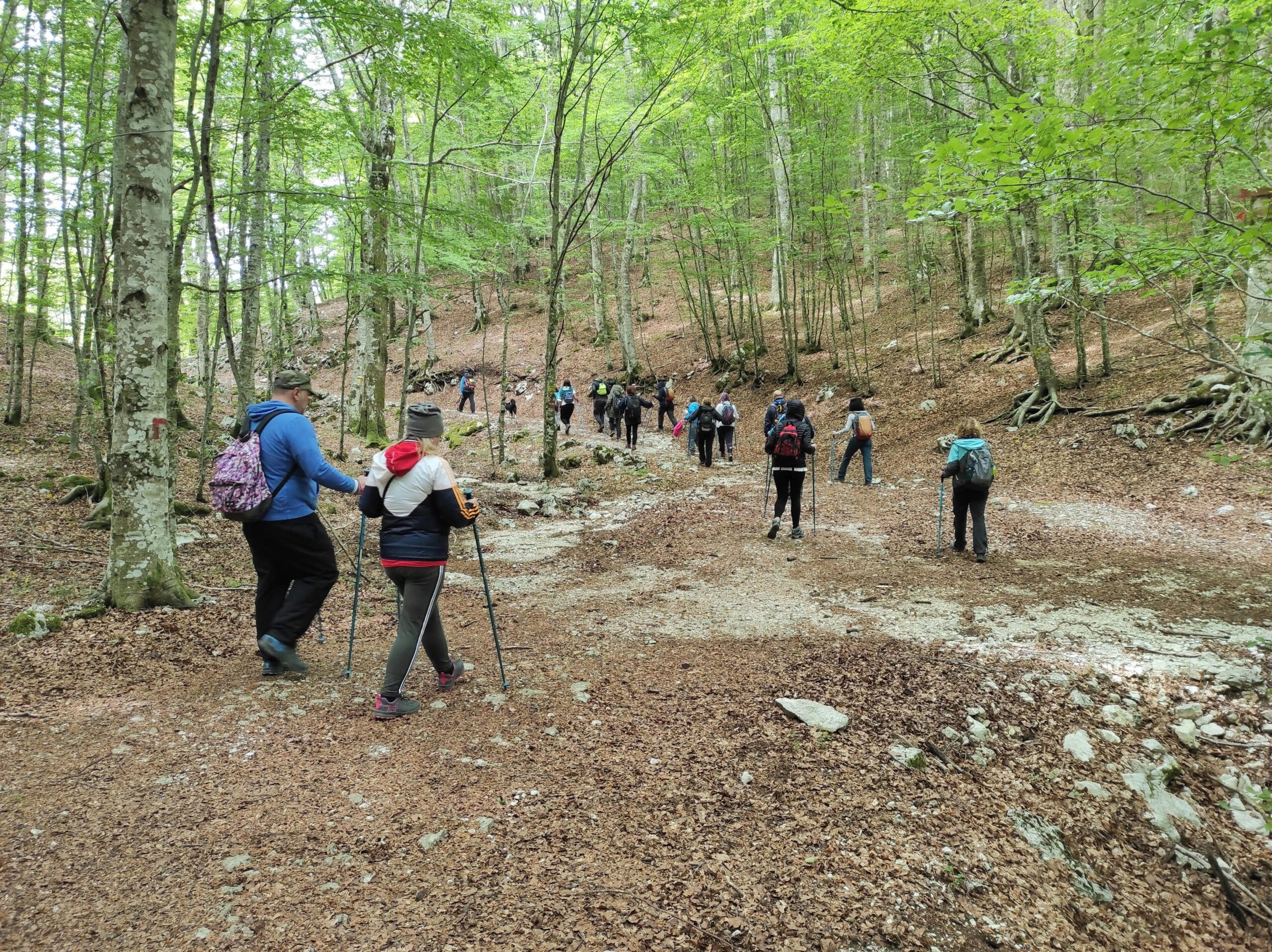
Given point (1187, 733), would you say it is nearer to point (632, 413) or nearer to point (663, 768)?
point (663, 768)

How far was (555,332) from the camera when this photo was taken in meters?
12.3

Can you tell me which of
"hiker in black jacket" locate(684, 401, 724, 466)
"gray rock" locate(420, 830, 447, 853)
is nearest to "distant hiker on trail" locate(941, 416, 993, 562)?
"gray rock" locate(420, 830, 447, 853)

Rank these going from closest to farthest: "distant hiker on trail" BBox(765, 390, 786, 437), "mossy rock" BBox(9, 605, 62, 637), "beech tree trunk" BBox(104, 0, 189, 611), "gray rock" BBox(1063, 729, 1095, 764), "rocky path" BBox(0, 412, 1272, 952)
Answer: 1. "rocky path" BBox(0, 412, 1272, 952)
2. "gray rock" BBox(1063, 729, 1095, 764)
3. "mossy rock" BBox(9, 605, 62, 637)
4. "beech tree trunk" BBox(104, 0, 189, 611)
5. "distant hiker on trail" BBox(765, 390, 786, 437)

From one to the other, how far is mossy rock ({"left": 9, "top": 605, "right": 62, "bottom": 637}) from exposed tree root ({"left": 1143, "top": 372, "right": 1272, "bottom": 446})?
46.3 ft

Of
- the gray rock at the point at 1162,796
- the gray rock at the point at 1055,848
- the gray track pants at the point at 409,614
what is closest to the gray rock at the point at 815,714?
the gray rock at the point at 1055,848

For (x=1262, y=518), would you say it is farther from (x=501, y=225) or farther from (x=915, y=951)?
(x=501, y=225)

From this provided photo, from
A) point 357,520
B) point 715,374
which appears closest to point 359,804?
point 357,520

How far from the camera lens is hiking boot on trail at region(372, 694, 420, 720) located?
3795 millimetres

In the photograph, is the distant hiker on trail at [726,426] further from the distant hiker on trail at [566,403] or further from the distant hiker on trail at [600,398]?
the distant hiker on trail at [566,403]

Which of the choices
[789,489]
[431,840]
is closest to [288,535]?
[431,840]

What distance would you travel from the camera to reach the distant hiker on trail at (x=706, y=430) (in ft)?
48.3

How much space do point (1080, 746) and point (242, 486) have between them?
224 inches

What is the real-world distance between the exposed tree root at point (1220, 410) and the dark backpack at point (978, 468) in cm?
482

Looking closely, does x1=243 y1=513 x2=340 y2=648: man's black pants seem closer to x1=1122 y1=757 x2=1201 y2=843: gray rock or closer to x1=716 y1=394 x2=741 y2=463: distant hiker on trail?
x1=1122 y1=757 x2=1201 y2=843: gray rock
